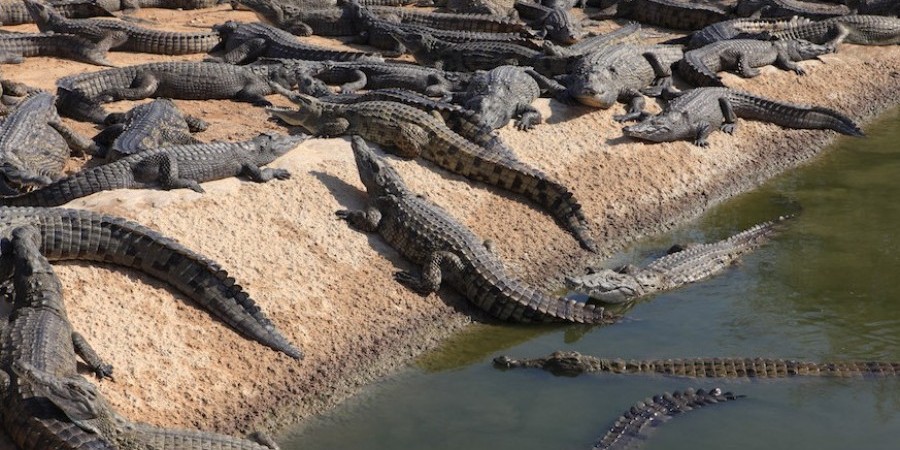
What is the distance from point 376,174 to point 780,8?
9697mm

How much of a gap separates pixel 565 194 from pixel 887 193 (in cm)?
344

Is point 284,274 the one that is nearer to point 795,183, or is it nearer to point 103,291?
point 103,291

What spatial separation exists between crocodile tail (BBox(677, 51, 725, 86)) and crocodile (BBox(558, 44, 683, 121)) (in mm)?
144

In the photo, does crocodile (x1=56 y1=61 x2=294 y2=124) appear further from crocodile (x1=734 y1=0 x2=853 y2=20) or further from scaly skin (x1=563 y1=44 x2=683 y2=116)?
crocodile (x1=734 y1=0 x2=853 y2=20)

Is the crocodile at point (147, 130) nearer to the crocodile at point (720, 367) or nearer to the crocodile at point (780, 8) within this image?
the crocodile at point (720, 367)

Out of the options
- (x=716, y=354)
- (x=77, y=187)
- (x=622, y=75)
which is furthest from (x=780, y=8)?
(x=77, y=187)

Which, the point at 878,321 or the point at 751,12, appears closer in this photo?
the point at 878,321

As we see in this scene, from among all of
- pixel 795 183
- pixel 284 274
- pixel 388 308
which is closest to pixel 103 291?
pixel 284 274

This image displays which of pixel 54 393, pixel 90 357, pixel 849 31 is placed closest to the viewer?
pixel 54 393

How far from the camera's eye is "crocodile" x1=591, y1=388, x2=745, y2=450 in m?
6.73

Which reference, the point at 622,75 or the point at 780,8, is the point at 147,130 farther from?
the point at 780,8

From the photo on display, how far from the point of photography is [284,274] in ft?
26.5

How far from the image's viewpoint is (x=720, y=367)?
7473mm

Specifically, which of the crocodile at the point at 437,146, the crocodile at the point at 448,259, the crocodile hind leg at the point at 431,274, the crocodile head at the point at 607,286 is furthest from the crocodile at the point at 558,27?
the crocodile hind leg at the point at 431,274
